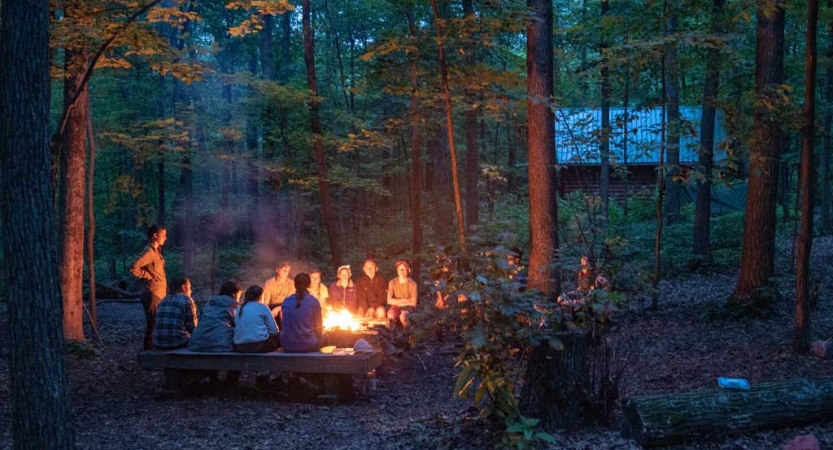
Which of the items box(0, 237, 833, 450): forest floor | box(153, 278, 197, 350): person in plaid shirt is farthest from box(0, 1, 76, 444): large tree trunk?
box(153, 278, 197, 350): person in plaid shirt

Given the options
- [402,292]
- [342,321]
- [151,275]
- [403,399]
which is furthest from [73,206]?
[403,399]

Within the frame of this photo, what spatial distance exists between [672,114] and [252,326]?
447 inches

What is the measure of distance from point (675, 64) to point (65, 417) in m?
8.96

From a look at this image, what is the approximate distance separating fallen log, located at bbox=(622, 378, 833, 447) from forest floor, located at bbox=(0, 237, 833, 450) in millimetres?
94

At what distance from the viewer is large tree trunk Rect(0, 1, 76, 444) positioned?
3.84 meters

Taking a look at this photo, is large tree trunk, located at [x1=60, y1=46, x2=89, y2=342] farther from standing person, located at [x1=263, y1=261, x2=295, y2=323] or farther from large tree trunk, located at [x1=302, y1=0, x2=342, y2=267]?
large tree trunk, located at [x1=302, y1=0, x2=342, y2=267]

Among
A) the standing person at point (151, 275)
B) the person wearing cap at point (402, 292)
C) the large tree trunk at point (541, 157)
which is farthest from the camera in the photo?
the person wearing cap at point (402, 292)

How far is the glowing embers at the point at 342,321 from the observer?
841cm

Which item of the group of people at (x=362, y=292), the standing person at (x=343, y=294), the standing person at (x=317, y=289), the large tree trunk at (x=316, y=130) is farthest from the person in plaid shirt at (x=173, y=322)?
the large tree trunk at (x=316, y=130)

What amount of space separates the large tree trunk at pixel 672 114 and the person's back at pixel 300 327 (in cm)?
487

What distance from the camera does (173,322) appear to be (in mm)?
7305

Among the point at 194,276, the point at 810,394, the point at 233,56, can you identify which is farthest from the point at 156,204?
the point at 810,394

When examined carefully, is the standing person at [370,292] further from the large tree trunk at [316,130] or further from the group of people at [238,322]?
the large tree trunk at [316,130]

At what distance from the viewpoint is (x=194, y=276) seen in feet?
66.8
